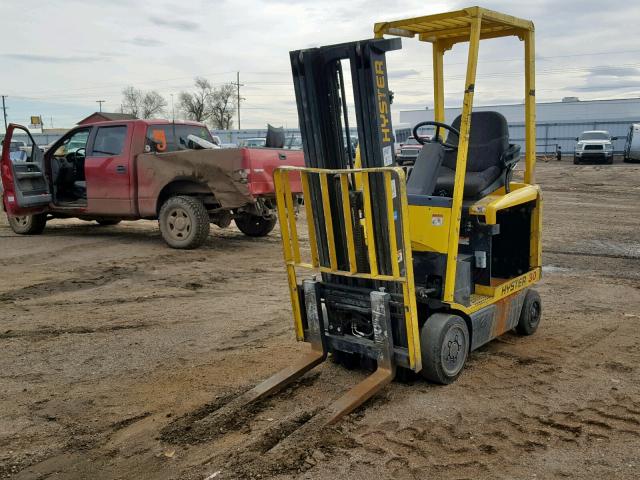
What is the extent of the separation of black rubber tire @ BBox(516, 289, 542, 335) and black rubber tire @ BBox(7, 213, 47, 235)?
32.5 feet

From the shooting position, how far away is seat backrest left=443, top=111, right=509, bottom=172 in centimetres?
541

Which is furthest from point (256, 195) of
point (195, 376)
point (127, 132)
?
point (195, 376)

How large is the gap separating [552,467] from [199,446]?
206cm

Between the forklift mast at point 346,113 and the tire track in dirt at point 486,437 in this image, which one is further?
the forklift mast at point 346,113

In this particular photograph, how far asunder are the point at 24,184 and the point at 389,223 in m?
9.70

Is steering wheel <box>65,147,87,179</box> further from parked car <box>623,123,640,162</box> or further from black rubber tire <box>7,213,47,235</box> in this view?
parked car <box>623,123,640,162</box>

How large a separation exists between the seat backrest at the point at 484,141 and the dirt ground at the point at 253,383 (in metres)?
1.63

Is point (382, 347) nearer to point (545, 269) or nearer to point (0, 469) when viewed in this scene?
point (0, 469)

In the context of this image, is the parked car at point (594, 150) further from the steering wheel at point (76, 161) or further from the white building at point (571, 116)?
the steering wheel at point (76, 161)

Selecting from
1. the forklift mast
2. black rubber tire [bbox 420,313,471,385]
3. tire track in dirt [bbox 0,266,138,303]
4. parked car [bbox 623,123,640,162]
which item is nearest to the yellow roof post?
the forklift mast

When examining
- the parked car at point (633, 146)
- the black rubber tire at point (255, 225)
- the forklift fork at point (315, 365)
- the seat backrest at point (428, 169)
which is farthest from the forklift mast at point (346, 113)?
the parked car at point (633, 146)

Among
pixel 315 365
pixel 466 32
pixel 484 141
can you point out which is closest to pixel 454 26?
pixel 466 32

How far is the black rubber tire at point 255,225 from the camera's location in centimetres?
1209

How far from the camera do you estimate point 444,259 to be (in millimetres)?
4734
